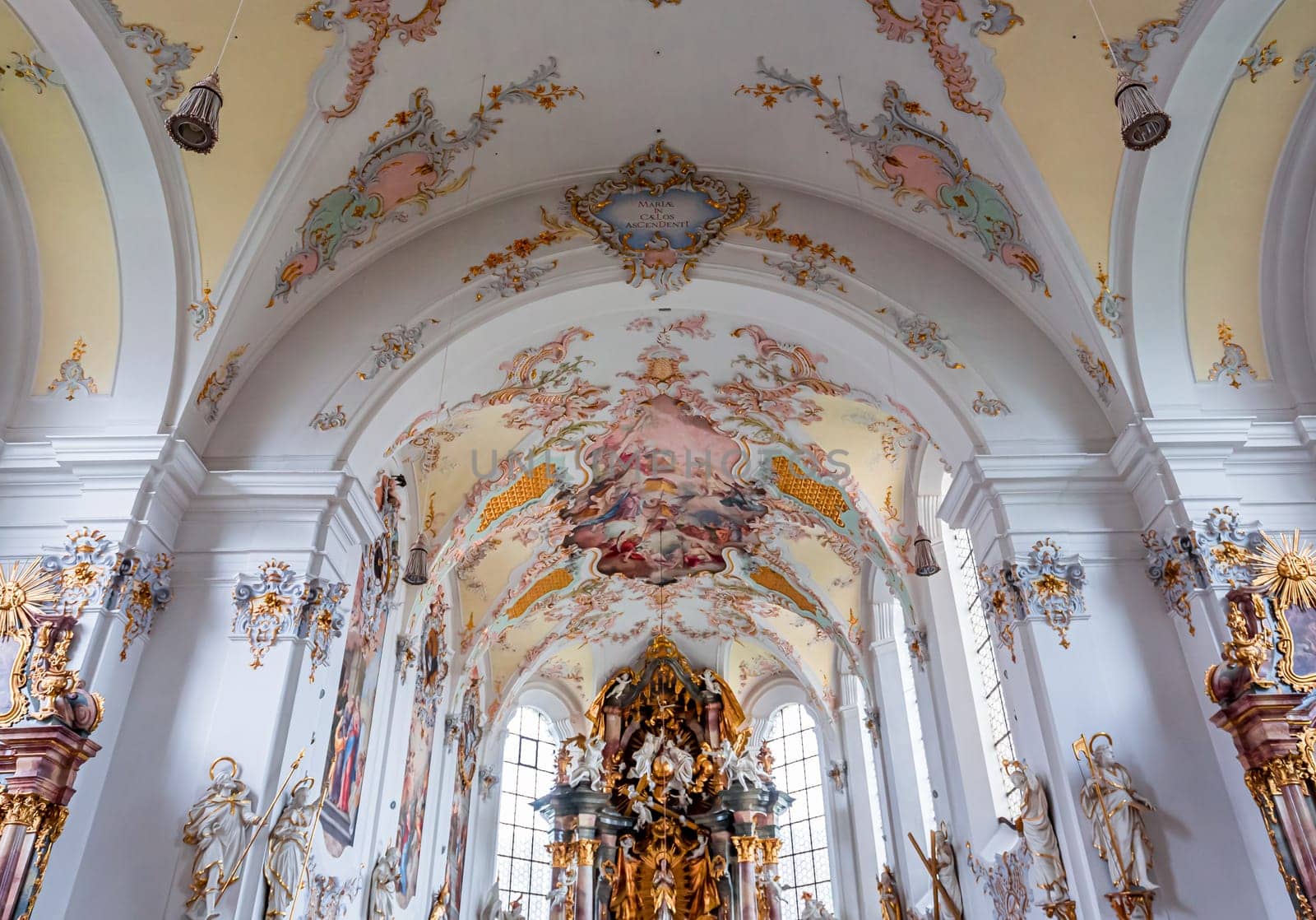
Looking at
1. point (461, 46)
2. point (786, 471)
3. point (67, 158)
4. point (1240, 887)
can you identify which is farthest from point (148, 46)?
point (1240, 887)

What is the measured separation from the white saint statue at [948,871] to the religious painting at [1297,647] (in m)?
5.25

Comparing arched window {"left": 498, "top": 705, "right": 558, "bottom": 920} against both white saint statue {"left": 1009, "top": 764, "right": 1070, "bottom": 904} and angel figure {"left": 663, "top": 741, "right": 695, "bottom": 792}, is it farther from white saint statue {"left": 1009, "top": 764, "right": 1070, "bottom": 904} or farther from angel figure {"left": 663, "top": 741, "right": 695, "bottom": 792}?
white saint statue {"left": 1009, "top": 764, "right": 1070, "bottom": 904}

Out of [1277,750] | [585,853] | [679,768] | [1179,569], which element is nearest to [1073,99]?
[1179,569]

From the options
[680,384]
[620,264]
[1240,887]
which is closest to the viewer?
[1240,887]

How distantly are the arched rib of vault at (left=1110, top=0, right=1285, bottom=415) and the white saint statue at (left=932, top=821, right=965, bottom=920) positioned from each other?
5684 millimetres

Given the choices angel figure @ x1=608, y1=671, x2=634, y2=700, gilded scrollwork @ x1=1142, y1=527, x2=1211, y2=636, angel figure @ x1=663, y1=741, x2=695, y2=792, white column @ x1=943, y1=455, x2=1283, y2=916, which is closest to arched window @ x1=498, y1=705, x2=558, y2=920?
angel figure @ x1=608, y1=671, x2=634, y2=700

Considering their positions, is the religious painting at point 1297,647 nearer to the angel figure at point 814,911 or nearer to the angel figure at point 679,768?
the angel figure at point 814,911

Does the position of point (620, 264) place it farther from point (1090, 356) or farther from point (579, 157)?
point (1090, 356)

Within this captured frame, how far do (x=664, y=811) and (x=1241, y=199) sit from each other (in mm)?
14830

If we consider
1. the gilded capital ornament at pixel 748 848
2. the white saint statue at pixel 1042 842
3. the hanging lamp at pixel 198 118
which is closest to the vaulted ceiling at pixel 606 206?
the hanging lamp at pixel 198 118

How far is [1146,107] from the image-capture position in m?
5.65

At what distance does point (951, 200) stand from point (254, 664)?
732 cm

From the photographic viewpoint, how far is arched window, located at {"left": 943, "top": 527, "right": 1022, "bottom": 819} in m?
10.9

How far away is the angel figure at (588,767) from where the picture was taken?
19.2 meters
